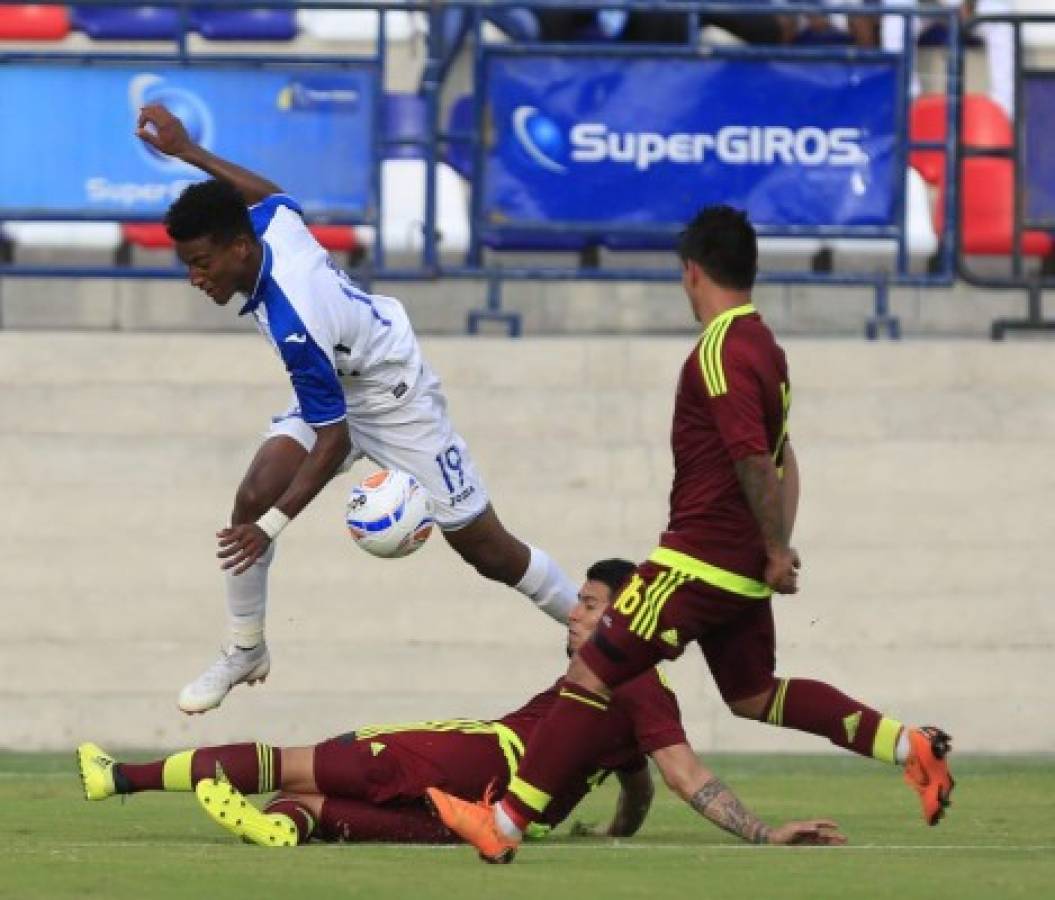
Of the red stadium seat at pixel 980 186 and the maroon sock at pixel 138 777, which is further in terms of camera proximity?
the red stadium seat at pixel 980 186

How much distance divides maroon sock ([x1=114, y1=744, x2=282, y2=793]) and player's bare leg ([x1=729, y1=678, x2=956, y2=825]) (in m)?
1.37

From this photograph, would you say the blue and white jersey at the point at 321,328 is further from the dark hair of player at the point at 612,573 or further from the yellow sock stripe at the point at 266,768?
the yellow sock stripe at the point at 266,768

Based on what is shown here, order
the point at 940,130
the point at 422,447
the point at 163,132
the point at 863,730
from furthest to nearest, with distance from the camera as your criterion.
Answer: the point at 940,130, the point at 422,447, the point at 163,132, the point at 863,730

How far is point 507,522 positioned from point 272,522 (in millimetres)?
3828

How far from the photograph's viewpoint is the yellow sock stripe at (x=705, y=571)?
862 centimetres

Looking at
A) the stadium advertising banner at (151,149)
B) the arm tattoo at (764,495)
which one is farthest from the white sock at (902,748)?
the stadium advertising banner at (151,149)

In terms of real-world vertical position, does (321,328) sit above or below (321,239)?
below

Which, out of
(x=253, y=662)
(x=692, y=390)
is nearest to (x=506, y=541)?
(x=253, y=662)

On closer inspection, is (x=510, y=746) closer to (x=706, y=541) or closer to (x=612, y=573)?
(x=612, y=573)

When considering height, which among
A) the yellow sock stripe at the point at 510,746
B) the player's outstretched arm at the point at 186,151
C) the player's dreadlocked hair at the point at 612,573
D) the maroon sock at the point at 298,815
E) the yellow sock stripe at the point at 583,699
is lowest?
the maroon sock at the point at 298,815

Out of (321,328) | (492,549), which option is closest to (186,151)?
(321,328)

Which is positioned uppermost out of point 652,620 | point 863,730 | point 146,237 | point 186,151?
point 186,151

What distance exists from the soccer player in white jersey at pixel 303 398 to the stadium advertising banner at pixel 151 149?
12.5 ft

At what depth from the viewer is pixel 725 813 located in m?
8.86
